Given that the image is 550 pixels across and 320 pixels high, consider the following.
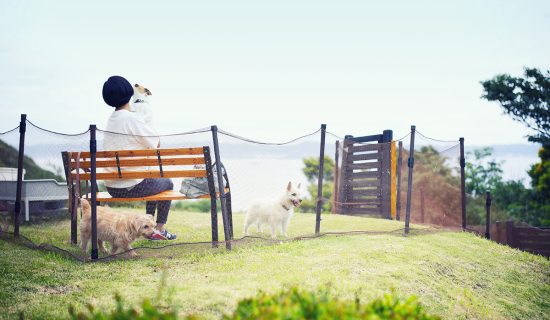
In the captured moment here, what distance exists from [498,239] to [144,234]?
945 cm

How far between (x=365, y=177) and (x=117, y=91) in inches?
336

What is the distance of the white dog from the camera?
807cm

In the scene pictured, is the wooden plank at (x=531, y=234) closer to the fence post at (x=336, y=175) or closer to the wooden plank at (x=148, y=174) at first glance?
the fence post at (x=336, y=175)

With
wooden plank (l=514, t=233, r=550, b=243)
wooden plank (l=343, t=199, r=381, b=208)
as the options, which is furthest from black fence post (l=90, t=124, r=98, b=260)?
wooden plank (l=514, t=233, r=550, b=243)

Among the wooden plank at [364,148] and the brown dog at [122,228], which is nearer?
the brown dog at [122,228]

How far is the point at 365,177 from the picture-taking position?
45.3 feet

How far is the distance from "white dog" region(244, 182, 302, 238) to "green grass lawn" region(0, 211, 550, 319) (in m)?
0.77

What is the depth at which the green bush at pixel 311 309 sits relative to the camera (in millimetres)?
2828

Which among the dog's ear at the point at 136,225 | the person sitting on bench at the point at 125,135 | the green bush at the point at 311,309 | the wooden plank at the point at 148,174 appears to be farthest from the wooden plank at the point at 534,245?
the green bush at the point at 311,309

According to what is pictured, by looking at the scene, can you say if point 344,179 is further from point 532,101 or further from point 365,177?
point 532,101

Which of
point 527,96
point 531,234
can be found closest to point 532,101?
point 527,96

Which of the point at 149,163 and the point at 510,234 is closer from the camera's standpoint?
the point at 149,163

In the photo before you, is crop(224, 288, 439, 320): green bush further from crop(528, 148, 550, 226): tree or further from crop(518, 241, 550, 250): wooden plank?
crop(528, 148, 550, 226): tree

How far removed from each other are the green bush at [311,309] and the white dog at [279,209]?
4.76 metres
